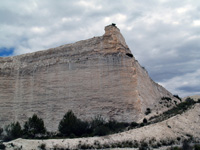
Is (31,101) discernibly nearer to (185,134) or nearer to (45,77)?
(45,77)

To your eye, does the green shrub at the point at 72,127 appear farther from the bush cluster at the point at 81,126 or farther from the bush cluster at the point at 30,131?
the bush cluster at the point at 30,131

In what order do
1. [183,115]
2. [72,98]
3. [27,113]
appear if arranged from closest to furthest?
[183,115] → [72,98] → [27,113]

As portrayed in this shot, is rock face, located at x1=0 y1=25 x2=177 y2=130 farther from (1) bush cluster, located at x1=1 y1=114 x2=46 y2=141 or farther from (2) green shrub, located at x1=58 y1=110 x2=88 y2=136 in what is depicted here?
(1) bush cluster, located at x1=1 y1=114 x2=46 y2=141

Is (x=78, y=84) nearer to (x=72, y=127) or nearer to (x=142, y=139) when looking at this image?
(x=72, y=127)

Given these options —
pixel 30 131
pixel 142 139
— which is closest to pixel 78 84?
pixel 30 131

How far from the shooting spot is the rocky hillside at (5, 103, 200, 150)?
1705 cm

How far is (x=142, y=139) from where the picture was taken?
18.1 meters

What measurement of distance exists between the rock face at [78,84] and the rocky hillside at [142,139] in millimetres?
4161

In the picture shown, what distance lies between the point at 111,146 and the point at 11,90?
19.1 meters

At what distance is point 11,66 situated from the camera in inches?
1303

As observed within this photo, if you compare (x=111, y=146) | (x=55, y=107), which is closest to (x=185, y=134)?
(x=111, y=146)

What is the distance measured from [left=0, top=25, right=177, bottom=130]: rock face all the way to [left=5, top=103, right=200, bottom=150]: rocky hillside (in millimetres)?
4161

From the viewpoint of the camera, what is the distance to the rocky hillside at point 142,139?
1705cm

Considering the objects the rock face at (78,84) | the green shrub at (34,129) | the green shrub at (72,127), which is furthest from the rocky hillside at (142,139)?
the green shrub at (34,129)
